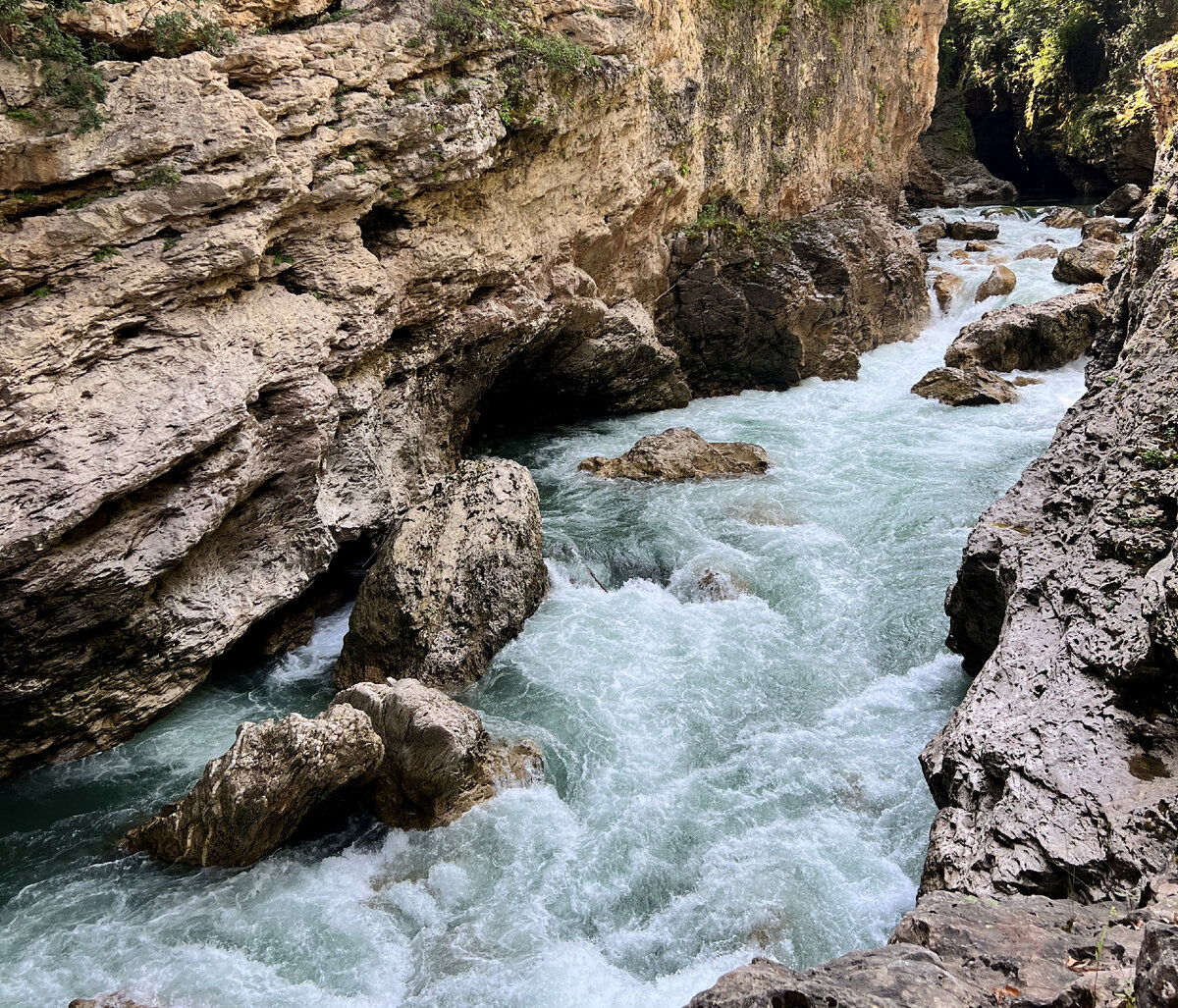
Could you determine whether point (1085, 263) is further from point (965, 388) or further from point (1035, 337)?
point (965, 388)

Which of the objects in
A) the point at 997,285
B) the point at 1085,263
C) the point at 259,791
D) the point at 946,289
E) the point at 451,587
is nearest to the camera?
the point at 259,791

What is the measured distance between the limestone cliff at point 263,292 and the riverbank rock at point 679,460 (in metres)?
1.84

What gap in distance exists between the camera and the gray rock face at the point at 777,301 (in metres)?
14.2

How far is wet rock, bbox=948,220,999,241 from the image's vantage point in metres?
20.5

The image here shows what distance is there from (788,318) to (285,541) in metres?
9.67

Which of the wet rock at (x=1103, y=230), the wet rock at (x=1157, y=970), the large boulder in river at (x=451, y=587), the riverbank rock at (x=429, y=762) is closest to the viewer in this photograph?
the wet rock at (x=1157, y=970)

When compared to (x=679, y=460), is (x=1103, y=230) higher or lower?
higher

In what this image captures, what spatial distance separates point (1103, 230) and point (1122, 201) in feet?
9.83

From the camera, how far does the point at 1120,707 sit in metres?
4.21

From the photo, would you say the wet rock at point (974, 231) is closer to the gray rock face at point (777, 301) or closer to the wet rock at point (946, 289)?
the wet rock at point (946, 289)

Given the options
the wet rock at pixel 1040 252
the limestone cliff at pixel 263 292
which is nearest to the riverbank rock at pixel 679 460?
the limestone cliff at pixel 263 292

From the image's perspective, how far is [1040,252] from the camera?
18375 millimetres

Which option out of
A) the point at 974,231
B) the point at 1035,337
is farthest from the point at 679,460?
the point at 974,231

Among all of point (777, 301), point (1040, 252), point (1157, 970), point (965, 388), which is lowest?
point (965, 388)
